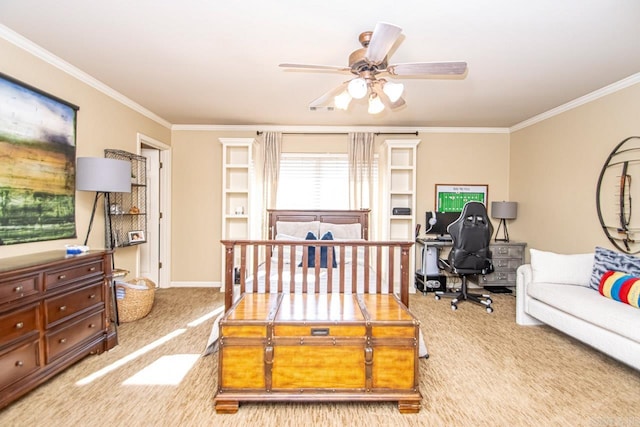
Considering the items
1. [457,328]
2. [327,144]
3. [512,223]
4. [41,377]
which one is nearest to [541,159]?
[512,223]

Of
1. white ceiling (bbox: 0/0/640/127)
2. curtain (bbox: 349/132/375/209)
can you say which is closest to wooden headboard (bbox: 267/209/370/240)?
curtain (bbox: 349/132/375/209)

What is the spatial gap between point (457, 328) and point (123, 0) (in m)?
3.98

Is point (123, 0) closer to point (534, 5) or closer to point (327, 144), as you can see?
point (534, 5)

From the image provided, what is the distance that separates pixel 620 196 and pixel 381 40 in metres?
3.15

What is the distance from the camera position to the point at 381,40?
176 centimetres

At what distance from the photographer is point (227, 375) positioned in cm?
190

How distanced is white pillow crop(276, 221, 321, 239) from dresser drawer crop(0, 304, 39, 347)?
2.60 meters

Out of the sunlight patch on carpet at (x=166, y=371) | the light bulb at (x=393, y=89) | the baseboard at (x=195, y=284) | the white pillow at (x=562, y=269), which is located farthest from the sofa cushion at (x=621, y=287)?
the baseboard at (x=195, y=284)

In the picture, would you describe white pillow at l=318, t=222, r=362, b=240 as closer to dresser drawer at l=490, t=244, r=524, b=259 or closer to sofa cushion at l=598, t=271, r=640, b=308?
dresser drawer at l=490, t=244, r=524, b=259

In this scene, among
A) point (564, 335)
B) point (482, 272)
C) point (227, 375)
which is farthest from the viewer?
point (482, 272)

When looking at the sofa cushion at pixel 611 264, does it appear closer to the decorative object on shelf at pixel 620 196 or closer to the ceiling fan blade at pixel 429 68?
the decorative object on shelf at pixel 620 196

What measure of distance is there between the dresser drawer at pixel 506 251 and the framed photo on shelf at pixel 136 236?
187 inches

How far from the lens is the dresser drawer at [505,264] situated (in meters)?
4.45

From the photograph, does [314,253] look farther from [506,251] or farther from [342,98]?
[506,251]
